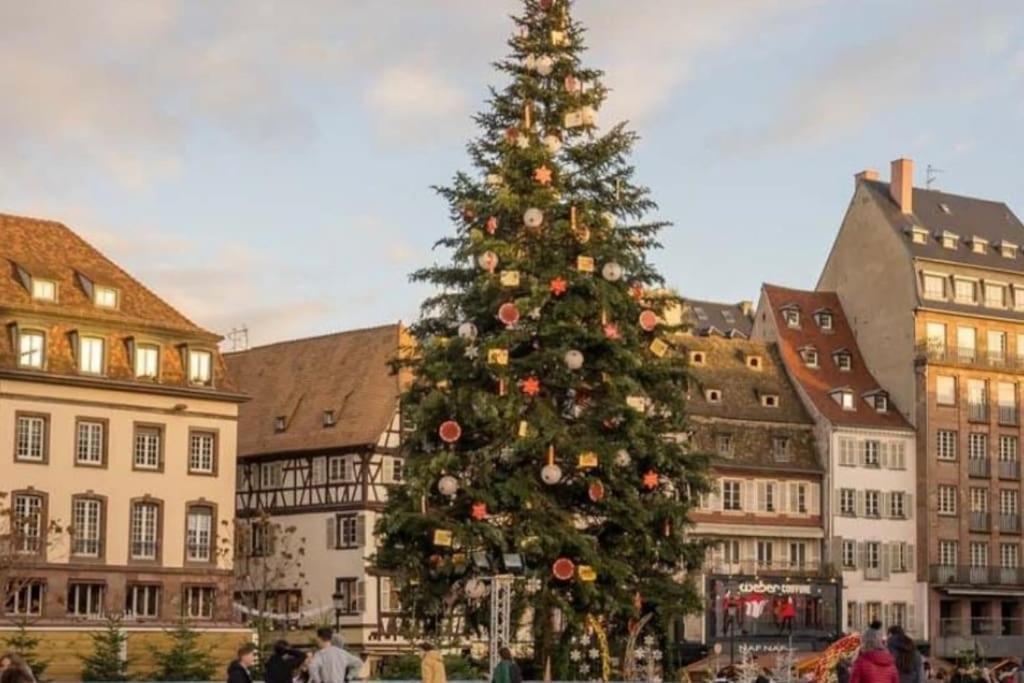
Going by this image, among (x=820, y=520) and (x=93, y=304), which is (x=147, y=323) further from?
(x=820, y=520)

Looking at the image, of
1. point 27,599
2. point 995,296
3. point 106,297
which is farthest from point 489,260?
point 995,296

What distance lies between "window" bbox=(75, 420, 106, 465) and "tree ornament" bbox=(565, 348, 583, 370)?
28.1m

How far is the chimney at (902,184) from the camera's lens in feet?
312

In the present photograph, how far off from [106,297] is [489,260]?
28.2 metres

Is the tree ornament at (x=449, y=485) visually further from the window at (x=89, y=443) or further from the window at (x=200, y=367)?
the window at (x=200, y=367)

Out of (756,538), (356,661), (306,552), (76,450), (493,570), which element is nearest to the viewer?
(356,661)

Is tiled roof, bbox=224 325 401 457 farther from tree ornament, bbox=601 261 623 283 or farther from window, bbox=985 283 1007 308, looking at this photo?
tree ornament, bbox=601 261 623 283

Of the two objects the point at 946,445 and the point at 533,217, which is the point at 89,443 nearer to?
the point at 533,217

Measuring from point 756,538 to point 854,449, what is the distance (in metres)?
6.50

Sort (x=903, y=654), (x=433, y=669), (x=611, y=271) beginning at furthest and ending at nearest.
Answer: (x=611, y=271)
(x=433, y=669)
(x=903, y=654)

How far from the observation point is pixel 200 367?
7062 centimetres

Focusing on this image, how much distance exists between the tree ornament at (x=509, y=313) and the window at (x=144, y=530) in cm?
2809

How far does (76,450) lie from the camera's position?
66688 mm

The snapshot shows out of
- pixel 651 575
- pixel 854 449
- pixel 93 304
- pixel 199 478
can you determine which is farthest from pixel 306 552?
pixel 651 575
